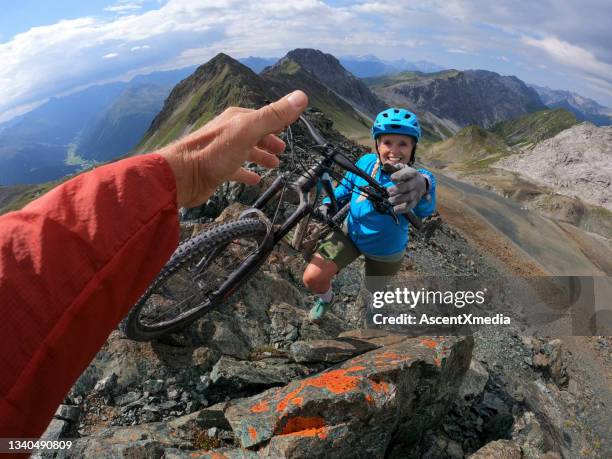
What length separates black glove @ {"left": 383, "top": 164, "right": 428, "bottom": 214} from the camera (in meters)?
5.13

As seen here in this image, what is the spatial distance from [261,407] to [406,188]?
375 centimetres

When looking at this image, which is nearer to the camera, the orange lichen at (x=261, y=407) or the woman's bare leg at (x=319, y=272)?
the orange lichen at (x=261, y=407)

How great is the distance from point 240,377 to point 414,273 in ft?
29.3

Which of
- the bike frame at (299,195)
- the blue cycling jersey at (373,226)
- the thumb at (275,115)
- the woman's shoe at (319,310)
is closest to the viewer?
the thumb at (275,115)

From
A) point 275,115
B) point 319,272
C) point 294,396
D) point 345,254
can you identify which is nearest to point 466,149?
point 345,254

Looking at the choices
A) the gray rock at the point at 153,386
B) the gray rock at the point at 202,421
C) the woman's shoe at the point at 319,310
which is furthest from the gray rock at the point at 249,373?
the woman's shoe at the point at 319,310

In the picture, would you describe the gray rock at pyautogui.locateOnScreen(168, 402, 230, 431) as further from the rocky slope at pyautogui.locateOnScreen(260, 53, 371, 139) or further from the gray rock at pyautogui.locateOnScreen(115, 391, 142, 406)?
the rocky slope at pyautogui.locateOnScreen(260, 53, 371, 139)

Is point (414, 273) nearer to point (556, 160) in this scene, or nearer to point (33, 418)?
point (33, 418)

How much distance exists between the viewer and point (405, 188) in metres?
5.18

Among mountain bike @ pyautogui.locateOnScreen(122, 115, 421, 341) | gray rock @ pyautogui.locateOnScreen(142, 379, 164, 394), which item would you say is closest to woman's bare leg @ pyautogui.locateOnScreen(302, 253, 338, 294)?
mountain bike @ pyautogui.locateOnScreen(122, 115, 421, 341)

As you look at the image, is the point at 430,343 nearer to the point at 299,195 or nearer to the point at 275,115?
the point at 299,195

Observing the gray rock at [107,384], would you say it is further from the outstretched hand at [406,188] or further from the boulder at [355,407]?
the outstretched hand at [406,188]

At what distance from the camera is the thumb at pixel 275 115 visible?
9.93ft

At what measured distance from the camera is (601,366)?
14.8m
